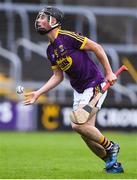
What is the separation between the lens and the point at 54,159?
41.5 feet

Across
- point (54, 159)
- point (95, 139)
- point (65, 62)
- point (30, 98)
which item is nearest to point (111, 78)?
point (65, 62)

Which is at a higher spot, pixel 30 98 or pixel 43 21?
pixel 43 21

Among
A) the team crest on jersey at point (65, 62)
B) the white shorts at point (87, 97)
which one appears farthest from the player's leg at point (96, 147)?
the team crest on jersey at point (65, 62)

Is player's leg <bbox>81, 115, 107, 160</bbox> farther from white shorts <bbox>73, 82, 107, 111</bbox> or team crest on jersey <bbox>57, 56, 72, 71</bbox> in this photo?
team crest on jersey <bbox>57, 56, 72, 71</bbox>

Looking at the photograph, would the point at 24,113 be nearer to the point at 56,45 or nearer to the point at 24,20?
the point at 24,20

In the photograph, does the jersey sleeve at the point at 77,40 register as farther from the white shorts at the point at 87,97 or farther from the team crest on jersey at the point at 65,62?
the white shorts at the point at 87,97

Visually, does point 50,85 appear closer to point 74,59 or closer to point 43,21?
point 74,59

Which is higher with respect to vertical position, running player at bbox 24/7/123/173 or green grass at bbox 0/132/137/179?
running player at bbox 24/7/123/173

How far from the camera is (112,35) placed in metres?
28.5

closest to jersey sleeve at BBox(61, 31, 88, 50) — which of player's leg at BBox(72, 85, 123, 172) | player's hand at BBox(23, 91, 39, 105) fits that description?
player's leg at BBox(72, 85, 123, 172)

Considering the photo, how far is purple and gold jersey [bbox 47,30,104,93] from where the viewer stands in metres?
10.0

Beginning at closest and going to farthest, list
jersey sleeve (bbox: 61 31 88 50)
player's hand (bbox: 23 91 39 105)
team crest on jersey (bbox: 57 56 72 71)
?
jersey sleeve (bbox: 61 31 88 50) < team crest on jersey (bbox: 57 56 72 71) < player's hand (bbox: 23 91 39 105)

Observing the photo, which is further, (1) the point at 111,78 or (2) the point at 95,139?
(2) the point at 95,139

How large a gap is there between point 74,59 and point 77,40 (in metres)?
→ 0.27
